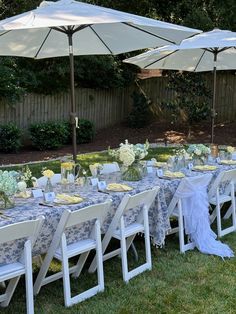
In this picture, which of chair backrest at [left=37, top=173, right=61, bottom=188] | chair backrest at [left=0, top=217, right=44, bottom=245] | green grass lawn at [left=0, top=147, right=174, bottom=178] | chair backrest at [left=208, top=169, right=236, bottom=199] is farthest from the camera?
green grass lawn at [left=0, top=147, right=174, bottom=178]

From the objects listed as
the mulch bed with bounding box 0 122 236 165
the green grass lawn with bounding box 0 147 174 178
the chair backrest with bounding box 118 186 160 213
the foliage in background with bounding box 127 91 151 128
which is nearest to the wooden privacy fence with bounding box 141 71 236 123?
the mulch bed with bounding box 0 122 236 165

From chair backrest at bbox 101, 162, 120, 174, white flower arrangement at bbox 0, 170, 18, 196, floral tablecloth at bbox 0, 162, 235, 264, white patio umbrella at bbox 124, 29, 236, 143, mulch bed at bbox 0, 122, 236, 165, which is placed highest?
white patio umbrella at bbox 124, 29, 236, 143

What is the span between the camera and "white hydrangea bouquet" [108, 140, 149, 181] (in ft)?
16.2

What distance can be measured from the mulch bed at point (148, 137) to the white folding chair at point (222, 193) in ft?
20.6

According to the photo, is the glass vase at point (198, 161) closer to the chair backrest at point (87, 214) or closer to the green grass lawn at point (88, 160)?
the chair backrest at point (87, 214)

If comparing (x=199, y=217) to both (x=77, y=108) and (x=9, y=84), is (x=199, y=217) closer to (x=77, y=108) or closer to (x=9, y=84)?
(x=9, y=84)

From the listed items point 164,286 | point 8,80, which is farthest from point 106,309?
point 8,80

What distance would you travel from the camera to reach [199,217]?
4934 millimetres

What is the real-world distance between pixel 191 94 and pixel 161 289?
478 inches

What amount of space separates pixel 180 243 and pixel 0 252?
2.28 metres

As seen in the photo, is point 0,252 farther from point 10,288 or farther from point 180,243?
point 180,243

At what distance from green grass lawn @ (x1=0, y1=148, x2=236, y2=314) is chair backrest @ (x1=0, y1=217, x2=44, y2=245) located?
766 millimetres

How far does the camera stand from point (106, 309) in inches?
142

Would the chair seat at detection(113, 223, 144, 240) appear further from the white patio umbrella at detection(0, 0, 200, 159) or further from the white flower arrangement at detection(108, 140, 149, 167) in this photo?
the white patio umbrella at detection(0, 0, 200, 159)
